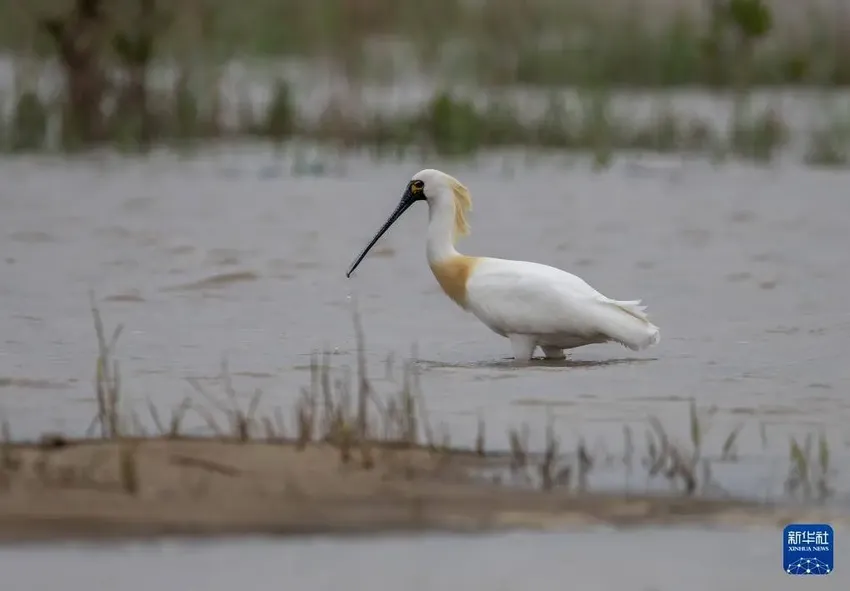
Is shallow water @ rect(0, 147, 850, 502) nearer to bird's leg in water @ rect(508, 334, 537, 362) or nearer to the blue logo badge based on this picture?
bird's leg in water @ rect(508, 334, 537, 362)

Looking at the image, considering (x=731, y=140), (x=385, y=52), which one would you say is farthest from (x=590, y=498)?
(x=385, y=52)

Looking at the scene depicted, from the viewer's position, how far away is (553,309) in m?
9.31

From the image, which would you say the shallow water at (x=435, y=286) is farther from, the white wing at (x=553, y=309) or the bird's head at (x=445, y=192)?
the bird's head at (x=445, y=192)

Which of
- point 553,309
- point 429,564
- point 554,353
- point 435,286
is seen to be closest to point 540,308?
point 553,309

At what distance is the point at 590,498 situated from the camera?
6.81 meters

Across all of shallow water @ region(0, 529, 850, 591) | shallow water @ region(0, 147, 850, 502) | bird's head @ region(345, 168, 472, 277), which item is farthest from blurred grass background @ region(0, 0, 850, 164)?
shallow water @ region(0, 529, 850, 591)

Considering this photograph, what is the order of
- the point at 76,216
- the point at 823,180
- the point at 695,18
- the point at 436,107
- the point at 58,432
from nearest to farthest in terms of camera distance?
the point at 58,432 → the point at 76,216 → the point at 823,180 → the point at 436,107 → the point at 695,18

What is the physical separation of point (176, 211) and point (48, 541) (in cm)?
1170

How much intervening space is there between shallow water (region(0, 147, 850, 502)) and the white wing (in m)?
0.20

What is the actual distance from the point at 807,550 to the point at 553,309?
321 cm

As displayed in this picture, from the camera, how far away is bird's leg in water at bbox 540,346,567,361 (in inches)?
385

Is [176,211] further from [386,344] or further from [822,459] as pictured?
[822,459]

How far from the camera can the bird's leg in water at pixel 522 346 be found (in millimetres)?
9509

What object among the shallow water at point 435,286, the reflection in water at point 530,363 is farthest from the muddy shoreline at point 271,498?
the reflection in water at point 530,363
